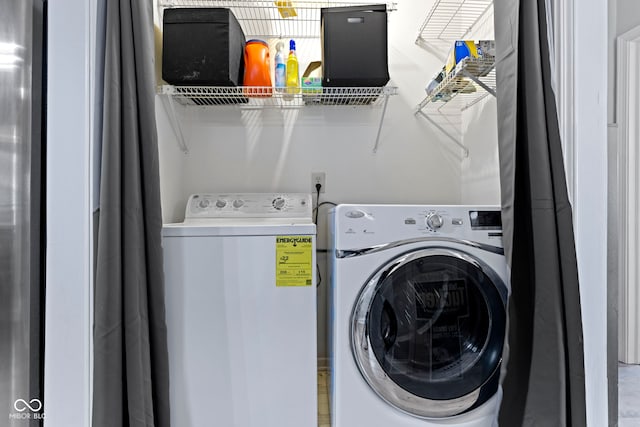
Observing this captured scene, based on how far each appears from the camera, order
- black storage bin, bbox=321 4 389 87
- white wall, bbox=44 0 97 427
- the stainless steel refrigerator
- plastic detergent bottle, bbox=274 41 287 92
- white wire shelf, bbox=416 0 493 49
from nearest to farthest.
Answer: the stainless steel refrigerator
white wall, bbox=44 0 97 427
black storage bin, bbox=321 4 389 87
plastic detergent bottle, bbox=274 41 287 92
white wire shelf, bbox=416 0 493 49

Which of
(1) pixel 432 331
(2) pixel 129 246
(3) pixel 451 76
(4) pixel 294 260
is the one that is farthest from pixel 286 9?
(1) pixel 432 331

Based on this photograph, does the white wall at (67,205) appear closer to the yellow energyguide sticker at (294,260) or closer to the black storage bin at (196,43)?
the black storage bin at (196,43)

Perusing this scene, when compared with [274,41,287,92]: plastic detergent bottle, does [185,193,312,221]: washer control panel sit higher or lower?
lower

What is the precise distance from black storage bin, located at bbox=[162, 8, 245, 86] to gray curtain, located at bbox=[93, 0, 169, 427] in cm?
38

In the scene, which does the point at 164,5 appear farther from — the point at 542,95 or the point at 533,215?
the point at 533,215

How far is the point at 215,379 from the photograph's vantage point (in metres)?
1.36

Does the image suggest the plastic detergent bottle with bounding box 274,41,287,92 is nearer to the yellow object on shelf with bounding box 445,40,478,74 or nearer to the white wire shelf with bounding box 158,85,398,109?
the white wire shelf with bounding box 158,85,398,109

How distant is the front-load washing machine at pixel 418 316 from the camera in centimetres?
130

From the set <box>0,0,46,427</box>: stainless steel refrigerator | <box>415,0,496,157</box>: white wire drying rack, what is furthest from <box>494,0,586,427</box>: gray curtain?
<box>0,0,46,427</box>: stainless steel refrigerator

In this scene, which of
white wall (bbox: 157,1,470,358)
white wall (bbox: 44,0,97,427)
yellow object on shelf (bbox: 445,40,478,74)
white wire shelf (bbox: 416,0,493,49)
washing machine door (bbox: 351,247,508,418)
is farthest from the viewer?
white wall (bbox: 157,1,470,358)

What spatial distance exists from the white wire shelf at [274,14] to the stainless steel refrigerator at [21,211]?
0.88 m

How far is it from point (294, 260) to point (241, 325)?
1.07 ft

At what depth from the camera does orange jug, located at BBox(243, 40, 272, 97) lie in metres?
1.75

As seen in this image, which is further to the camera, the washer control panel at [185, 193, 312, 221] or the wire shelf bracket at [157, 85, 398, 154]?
the washer control panel at [185, 193, 312, 221]
